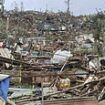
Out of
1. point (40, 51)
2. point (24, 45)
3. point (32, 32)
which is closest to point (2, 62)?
point (40, 51)

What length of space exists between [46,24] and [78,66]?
1596cm

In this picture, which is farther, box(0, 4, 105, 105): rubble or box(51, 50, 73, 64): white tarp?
box(51, 50, 73, 64): white tarp

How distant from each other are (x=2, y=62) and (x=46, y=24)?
16.6 meters

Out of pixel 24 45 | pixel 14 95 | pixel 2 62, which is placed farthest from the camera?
pixel 24 45

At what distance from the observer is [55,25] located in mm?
28375

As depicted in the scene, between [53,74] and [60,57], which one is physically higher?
[60,57]

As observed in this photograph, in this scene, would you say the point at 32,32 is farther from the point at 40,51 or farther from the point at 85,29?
the point at 40,51

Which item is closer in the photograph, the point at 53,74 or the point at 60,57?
the point at 53,74

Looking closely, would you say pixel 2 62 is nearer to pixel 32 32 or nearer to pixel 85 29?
pixel 32 32

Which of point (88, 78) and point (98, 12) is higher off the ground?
point (98, 12)

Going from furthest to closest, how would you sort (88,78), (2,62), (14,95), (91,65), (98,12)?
1. (98,12)
2. (91,65)
3. (2,62)
4. (88,78)
5. (14,95)

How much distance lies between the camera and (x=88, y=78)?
428 inches

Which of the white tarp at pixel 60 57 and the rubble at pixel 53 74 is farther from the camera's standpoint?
the white tarp at pixel 60 57

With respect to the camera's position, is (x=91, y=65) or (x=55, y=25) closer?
(x=91, y=65)
